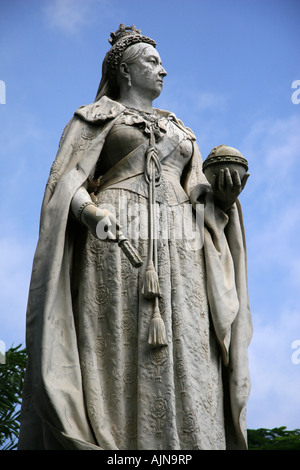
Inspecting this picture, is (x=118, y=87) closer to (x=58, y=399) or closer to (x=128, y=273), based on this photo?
(x=128, y=273)

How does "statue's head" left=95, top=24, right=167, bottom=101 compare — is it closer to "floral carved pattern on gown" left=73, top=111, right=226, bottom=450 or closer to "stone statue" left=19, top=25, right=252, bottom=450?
"stone statue" left=19, top=25, right=252, bottom=450

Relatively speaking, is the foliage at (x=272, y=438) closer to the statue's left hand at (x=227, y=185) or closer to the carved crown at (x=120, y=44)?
the statue's left hand at (x=227, y=185)

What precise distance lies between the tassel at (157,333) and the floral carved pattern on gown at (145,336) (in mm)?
91

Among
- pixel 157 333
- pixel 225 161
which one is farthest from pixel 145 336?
→ pixel 225 161

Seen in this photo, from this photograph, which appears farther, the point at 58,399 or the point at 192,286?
the point at 192,286

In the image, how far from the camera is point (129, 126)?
9055 mm

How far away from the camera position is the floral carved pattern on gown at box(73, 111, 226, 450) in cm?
782

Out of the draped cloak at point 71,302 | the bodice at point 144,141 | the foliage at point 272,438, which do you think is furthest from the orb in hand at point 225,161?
the foliage at point 272,438

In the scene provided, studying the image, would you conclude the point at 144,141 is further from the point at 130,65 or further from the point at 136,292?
the point at 136,292

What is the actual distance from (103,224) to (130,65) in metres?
2.12

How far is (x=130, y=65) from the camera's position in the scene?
31.0 ft
